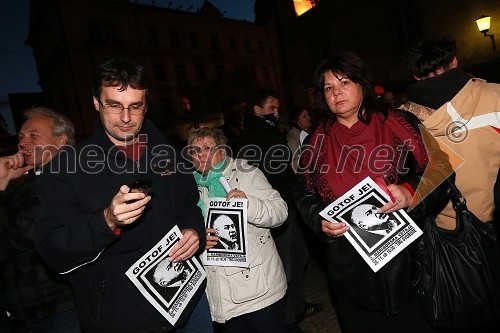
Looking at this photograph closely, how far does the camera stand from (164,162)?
2186 millimetres

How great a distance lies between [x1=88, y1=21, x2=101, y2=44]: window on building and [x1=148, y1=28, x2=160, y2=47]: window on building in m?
5.35

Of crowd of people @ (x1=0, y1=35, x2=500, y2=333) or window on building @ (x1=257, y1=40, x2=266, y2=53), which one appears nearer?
crowd of people @ (x1=0, y1=35, x2=500, y2=333)

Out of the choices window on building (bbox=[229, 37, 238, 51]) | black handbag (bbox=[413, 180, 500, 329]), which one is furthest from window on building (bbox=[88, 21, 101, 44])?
black handbag (bbox=[413, 180, 500, 329])

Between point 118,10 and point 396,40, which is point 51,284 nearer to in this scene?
point 396,40

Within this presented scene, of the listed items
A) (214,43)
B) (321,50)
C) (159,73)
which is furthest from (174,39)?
(321,50)

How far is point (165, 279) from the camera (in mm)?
2010

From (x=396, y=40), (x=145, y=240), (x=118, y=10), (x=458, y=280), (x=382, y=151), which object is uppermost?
(x=118, y=10)

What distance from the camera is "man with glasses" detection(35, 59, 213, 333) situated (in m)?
1.67

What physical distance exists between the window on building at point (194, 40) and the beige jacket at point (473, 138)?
Result: 3995 cm

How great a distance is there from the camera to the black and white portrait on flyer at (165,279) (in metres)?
1.90

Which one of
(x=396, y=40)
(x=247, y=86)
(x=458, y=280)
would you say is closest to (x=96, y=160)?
(x=458, y=280)

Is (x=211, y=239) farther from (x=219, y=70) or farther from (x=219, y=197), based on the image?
(x=219, y=70)

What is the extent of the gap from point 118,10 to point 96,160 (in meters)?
36.7

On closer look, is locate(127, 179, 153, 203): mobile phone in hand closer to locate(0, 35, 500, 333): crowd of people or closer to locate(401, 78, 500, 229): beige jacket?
locate(0, 35, 500, 333): crowd of people
